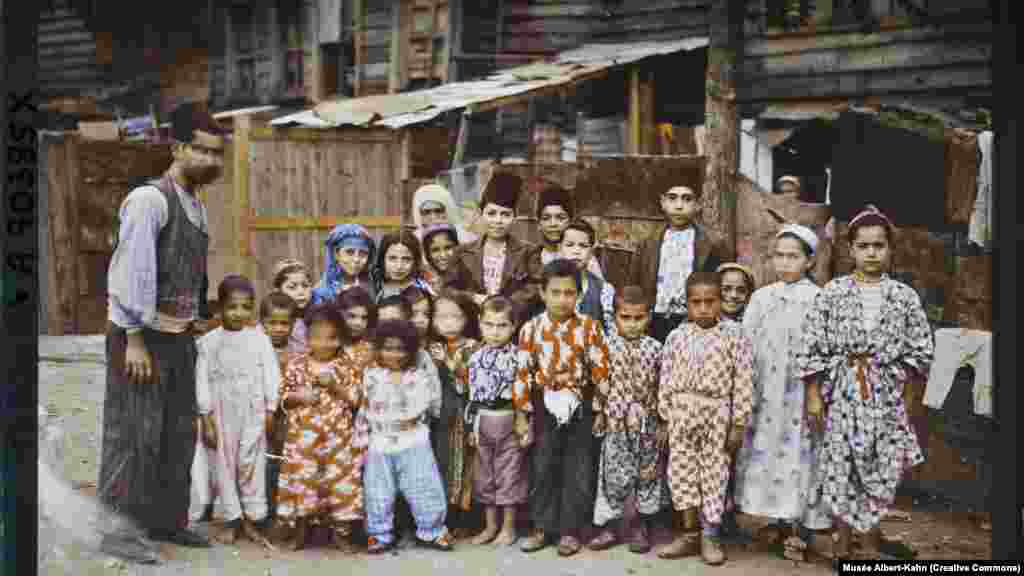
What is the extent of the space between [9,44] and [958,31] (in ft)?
23.9

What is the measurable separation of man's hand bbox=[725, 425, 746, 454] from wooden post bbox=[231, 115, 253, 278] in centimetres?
451

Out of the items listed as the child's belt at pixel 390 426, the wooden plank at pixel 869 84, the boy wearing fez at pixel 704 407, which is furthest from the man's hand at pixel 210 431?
the wooden plank at pixel 869 84

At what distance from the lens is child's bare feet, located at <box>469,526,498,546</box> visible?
5051 mm

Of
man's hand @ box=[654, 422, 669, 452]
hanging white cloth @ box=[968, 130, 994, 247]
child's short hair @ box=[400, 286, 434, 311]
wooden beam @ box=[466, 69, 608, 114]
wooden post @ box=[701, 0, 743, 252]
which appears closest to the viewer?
man's hand @ box=[654, 422, 669, 452]

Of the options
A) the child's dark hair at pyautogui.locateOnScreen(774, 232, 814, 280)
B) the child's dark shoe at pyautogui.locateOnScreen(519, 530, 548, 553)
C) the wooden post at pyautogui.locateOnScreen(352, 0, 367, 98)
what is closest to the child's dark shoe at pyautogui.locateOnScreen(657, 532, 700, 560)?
the child's dark shoe at pyautogui.locateOnScreen(519, 530, 548, 553)

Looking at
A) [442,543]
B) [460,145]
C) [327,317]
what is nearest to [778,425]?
[442,543]

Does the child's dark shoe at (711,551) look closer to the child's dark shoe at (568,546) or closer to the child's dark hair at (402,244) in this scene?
the child's dark shoe at (568,546)

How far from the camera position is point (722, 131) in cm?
743

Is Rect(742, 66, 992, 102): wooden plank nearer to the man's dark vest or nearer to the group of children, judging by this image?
the group of children

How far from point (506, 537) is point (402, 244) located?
147 centimetres

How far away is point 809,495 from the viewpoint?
16.4ft

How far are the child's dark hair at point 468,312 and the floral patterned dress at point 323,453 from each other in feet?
1.77

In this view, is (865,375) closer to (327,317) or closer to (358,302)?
(358,302)

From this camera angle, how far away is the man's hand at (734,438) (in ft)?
16.1
